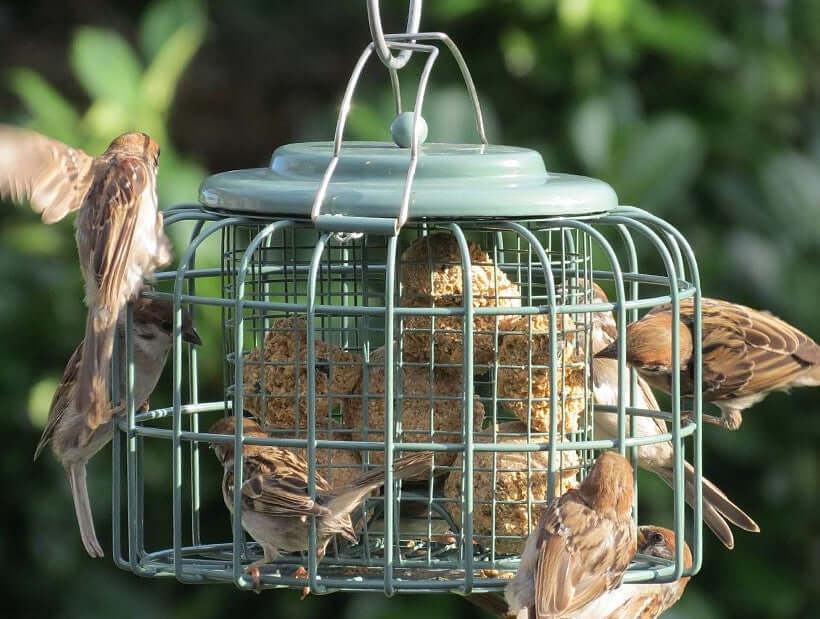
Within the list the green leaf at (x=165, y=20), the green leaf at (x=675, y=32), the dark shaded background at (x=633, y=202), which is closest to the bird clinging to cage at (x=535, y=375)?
the dark shaded background at (x=633, y=202)

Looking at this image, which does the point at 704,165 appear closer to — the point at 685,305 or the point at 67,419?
the point at 685,305

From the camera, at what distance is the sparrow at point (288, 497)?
419cm

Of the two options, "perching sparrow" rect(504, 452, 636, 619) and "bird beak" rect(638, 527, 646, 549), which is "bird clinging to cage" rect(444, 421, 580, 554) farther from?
"bird beak" rect(638, 527, 646, 549)

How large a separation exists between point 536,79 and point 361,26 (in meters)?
2.28

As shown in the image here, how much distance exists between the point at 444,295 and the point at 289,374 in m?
0.55

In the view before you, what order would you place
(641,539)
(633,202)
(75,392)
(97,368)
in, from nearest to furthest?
1. (97,368)
2. (75,392)
3. (641,539)
4. (633,202)

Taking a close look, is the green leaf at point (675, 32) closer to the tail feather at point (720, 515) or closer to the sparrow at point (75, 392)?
the tail feather at point (720, 515)

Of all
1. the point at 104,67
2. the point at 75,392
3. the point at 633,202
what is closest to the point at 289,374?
the point at 75,392

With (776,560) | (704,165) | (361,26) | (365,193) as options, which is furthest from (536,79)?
(365,193)

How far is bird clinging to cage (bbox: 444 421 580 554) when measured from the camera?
14.7 ft

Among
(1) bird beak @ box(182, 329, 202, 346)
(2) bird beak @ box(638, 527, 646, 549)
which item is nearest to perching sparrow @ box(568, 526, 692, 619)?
(2) bird beak @ box(638, 527, 646, 549)

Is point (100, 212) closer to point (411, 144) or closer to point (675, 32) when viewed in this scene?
point (411, 144)

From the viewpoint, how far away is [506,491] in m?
4.52

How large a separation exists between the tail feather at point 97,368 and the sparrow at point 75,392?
0.41 ft
